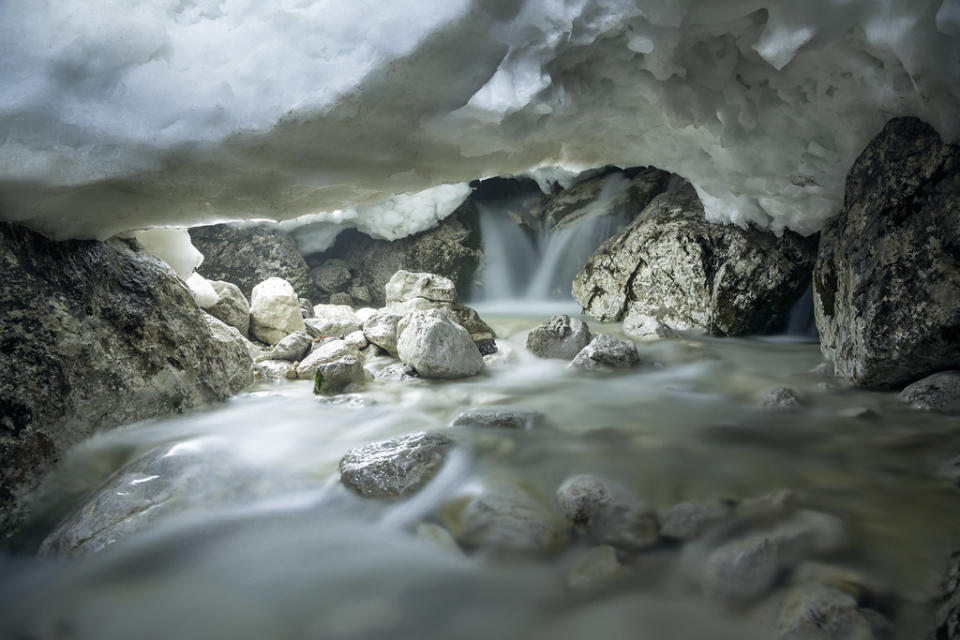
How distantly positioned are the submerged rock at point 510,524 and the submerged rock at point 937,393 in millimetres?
2288

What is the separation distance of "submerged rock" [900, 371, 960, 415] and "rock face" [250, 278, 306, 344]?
18.2ft

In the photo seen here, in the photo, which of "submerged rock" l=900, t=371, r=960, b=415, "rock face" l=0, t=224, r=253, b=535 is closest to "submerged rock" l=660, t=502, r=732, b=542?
"submerged rock" l=900, t=371, r=960, b=415

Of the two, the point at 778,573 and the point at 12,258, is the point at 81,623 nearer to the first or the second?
the point at 12,258

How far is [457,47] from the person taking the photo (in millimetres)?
2137

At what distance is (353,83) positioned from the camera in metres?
2.07

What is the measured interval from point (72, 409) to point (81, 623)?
1159 millimetres

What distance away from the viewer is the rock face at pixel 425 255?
9.82 m

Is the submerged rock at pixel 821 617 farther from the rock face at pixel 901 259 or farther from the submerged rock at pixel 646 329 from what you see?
the submerged rock at pixel 646 329

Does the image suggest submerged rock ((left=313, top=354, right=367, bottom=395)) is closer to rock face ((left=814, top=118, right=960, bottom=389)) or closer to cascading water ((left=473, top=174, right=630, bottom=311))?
rock face ((left=814, top=118, right=960, bottom=389))

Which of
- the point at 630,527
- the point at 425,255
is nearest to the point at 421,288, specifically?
the point at 425,255

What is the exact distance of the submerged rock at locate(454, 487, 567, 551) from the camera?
68.4 inches

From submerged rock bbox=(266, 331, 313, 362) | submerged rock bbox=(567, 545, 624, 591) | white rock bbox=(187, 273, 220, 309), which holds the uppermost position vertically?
white rock bbox=(187, 273, 220, 309)

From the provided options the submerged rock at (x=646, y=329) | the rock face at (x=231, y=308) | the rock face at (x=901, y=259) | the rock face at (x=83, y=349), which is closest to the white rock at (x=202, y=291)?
the rock face at (x=231, y=308)

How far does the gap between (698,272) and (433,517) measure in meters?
4.57
